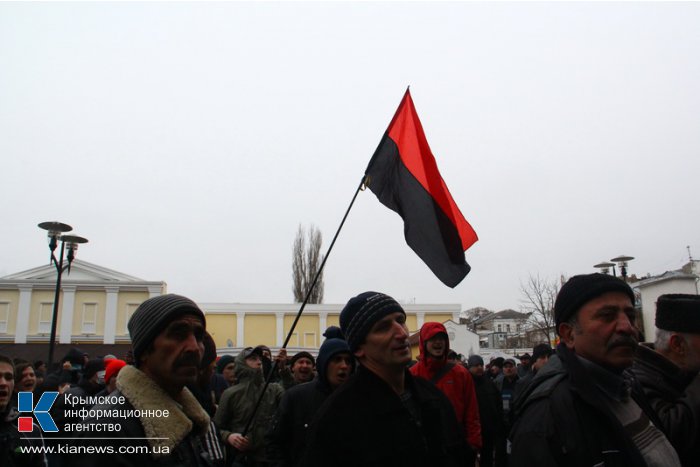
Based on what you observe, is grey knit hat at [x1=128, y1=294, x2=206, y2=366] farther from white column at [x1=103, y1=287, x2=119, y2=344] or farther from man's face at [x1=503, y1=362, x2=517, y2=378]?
white column at [x1=103, y1=287, x2=119, y2=344]

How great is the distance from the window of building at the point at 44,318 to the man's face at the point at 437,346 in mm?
47657

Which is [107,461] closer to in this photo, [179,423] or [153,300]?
[179,423]

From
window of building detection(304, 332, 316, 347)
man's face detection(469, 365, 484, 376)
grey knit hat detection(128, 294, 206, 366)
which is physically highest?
grey knit hat detection(128, 294, 206, 366)

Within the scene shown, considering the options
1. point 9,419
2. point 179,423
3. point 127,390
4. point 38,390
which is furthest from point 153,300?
point 38,390

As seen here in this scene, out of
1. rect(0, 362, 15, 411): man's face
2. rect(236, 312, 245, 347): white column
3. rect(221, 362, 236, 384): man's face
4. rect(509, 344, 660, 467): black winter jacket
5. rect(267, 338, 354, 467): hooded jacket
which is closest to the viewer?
rect(509, 344, 660, 467): black winter jacket

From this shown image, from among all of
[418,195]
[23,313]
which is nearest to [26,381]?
[418,195]

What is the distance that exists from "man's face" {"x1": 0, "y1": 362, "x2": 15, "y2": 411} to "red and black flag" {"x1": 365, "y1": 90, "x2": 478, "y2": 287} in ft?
11.9

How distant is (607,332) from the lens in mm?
2605

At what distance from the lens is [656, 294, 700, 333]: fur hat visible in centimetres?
321

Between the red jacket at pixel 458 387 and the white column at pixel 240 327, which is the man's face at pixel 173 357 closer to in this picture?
the red jacket at pixel 458 387

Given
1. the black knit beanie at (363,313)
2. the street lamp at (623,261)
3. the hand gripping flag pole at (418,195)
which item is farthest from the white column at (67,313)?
the black knit beanie at (363,313)

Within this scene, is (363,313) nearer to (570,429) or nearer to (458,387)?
(570,429)

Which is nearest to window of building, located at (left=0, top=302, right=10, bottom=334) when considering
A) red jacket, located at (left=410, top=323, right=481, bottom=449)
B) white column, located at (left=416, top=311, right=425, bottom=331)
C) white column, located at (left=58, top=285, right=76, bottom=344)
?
white column, located at (left=58, top=285, right=76, bottom=344)

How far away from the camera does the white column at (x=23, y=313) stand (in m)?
44.0
